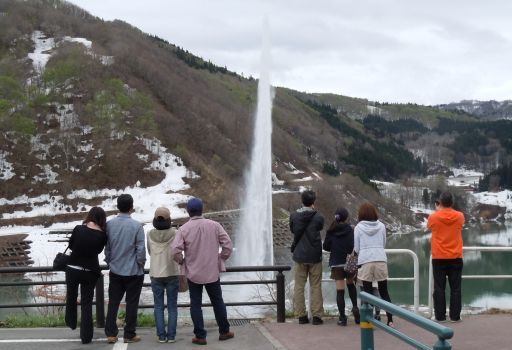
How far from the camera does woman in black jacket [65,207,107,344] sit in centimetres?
774

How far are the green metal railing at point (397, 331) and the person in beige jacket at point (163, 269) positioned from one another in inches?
Result: 129

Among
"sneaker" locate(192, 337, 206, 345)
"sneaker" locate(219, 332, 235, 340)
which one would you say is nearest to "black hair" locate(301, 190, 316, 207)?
"sneaker" locate(219, 332, 235, 340)

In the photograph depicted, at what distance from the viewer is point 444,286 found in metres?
8.97

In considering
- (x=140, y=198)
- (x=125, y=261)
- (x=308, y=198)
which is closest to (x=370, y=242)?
(x=308, y=198)

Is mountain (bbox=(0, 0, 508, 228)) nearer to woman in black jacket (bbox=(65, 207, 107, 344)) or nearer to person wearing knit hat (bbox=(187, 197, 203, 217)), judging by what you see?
woman in black jacket (bbox=(65, 207, 107, 344))

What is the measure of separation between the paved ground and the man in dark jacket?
28 centimetres

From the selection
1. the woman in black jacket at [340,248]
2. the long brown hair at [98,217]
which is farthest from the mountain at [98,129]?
the woman in black jacket at [340,248]

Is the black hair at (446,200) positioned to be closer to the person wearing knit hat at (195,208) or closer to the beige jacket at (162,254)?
the person wearing knit hat at (195,208)

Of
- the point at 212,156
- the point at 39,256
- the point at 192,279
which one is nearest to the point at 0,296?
the point at 39,256

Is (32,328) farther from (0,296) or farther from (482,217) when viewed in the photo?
(482,217)

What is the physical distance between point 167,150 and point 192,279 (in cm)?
7614

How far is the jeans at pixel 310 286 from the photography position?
8.87 metres

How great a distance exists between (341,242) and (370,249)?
48 cm

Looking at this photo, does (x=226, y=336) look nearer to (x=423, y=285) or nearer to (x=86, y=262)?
(x=86, y=262)
